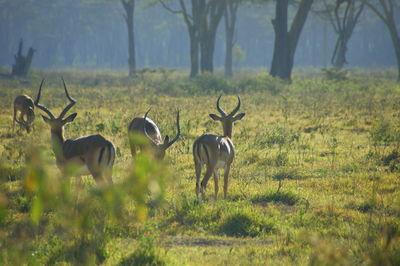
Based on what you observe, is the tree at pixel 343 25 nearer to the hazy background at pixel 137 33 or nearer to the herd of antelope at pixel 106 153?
the herd of antelope at pixel 106 153

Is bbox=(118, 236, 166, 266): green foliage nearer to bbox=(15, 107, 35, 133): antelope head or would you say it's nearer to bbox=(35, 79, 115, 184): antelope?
bbox=(35, 79, 115, 184): antelope

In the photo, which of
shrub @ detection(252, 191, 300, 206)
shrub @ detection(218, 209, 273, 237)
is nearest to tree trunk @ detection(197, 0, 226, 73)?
shrub @ detection(252, 191, 300, 206)

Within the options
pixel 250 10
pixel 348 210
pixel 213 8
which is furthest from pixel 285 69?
pixel 250 10

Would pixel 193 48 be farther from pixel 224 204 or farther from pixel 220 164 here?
pixel 224 204

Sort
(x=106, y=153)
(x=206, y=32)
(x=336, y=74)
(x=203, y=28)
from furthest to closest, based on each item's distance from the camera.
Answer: (x=206, y=32)
(x=203, y=28)
(x=336, y=74)
(x=106, y=153)

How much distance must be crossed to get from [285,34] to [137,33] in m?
76.3

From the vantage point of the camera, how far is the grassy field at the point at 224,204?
3.25 metres

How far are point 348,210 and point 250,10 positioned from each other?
88270 millimetres

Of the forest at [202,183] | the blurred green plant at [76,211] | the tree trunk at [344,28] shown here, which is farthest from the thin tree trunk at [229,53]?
the blurred green plant at [76,211]

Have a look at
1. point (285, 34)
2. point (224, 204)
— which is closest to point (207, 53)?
point (285, 34)

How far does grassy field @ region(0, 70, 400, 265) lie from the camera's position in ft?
10.7

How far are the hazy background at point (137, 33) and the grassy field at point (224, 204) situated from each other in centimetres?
6914

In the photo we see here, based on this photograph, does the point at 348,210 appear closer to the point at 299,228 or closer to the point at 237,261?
the point at 299,228

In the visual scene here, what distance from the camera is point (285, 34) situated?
31891 millimetres
